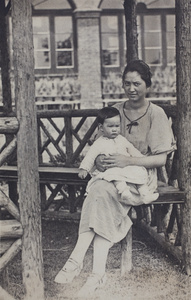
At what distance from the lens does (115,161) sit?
221 inches

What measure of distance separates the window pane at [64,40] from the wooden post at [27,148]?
1494 cm

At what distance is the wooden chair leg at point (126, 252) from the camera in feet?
19.6

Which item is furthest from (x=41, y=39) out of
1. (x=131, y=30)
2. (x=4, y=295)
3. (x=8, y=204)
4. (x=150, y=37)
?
(x=4, y=295)

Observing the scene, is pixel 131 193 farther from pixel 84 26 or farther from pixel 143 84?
pixel 84 26

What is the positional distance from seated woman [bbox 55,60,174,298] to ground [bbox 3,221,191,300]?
0.88ft

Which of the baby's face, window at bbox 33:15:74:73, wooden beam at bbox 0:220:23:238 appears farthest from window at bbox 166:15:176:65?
wooden beam at bbox 0:220:23:238

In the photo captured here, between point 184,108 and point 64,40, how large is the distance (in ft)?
47.6

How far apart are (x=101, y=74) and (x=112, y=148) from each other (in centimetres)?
1447

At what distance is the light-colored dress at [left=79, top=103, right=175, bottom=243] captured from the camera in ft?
17.7

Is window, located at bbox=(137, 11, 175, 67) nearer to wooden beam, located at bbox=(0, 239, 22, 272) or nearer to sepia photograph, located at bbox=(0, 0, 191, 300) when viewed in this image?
sepia photograph, located at bbox=(0, 0, 191, 300)

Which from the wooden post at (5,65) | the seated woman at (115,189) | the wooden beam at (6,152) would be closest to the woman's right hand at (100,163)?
the seated woman at (115,189)

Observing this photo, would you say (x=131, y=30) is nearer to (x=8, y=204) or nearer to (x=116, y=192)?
(x=116, y=192)

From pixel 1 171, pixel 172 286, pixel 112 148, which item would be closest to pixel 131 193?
pixel 112 148

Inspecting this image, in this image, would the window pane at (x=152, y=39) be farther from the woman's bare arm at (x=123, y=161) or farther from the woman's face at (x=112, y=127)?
the woman's face at (x=112, y=127)
